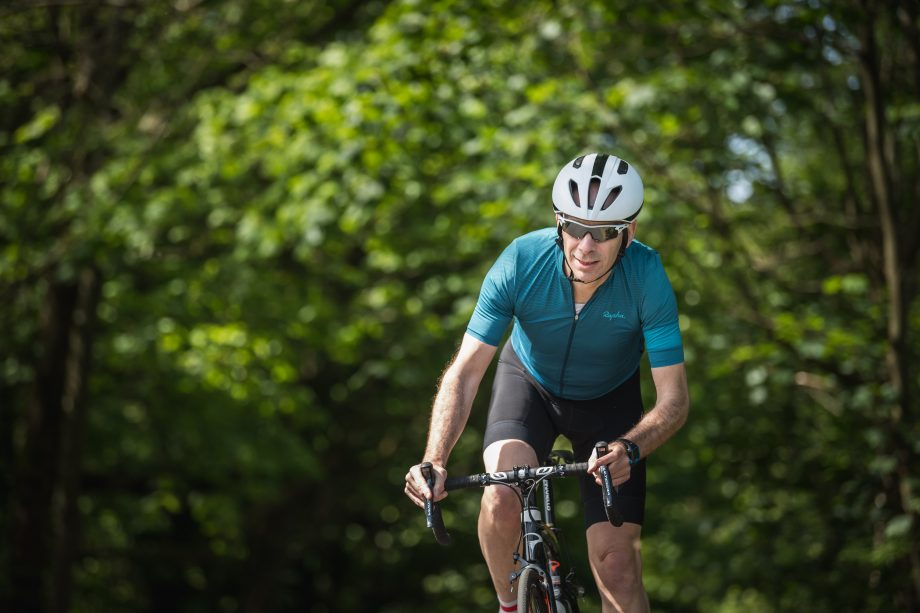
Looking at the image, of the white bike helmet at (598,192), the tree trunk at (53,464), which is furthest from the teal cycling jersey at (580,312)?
the tree trunk at (53,464)

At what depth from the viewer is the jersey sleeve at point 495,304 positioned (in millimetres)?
4434

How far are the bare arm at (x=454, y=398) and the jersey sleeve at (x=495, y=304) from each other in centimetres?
4

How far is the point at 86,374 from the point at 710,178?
22.1 feet

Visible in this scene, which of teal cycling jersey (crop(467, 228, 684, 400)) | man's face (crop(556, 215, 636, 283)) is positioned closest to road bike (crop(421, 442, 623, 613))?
A: teal cycling jersey (crop(467, 228, 684, 400))

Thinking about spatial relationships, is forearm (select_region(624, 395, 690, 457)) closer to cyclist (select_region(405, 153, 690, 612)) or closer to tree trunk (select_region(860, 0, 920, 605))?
cyclist (select_region(405, 153, 690, 612))

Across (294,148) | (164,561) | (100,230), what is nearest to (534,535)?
(294,148)

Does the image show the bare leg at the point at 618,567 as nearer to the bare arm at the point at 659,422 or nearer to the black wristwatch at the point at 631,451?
the bare arm at the point at 659,422

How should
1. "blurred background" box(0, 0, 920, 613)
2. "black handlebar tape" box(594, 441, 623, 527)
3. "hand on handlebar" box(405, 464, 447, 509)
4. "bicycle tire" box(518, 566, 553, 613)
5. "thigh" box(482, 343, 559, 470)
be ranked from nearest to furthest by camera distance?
"black handlebar tape" box(594, 441, 623, 527), "hand on handlebar" box(405, 464, 447, 509), "bicycle tire" box(518, 566, 553, 613), "thigh" box(482, 343, 559, 470), "blurred background" box(0, 0, 920, 613)

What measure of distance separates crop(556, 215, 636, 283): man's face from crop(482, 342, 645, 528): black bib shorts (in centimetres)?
65

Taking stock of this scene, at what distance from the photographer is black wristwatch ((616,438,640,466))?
152 inches

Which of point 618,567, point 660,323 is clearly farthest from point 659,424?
point 618,567

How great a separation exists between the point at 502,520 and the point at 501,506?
0.21 feet

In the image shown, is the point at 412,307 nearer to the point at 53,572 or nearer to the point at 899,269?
the point at 53,572

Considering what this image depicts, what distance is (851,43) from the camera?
8.89 meters
